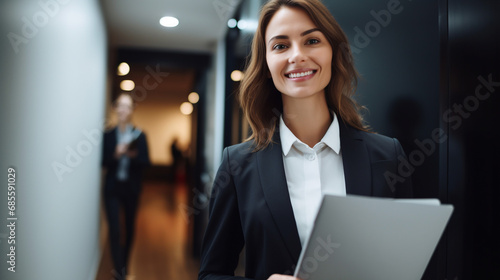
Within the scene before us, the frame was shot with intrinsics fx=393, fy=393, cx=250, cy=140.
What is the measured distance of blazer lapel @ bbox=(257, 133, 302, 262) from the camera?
103 cm

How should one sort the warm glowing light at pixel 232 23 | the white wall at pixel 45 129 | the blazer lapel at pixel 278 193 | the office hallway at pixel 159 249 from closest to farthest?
the blazer lapel at pixel 278 193 → the white wall at pixel 45 129 → the warm glowing light at pixel 232 23 → the office hallway at pixel 159 249

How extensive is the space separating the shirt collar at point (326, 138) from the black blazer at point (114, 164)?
10.2 feet

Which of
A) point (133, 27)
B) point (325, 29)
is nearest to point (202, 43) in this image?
point (133, 27)

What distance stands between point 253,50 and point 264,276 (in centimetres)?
69

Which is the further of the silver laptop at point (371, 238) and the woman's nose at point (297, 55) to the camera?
the woman's nose at point (297, 55)

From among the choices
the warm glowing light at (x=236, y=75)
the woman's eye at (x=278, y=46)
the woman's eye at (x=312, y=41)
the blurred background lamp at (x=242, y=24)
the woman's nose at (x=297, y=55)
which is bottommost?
the woman's nose at (x=297, y=55)

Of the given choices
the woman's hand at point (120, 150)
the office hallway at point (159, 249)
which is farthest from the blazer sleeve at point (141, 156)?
the office hallway at point (159, 249)

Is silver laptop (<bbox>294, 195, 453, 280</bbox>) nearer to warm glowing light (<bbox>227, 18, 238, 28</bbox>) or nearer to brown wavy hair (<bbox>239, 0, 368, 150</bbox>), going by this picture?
brown wavy hair (<bbox>239, 0, 368, 150</bbox>)

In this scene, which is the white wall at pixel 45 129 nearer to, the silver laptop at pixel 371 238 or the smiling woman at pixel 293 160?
the smiling woman at pixel 293 160

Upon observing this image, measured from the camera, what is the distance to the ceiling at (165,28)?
4035 millimetres

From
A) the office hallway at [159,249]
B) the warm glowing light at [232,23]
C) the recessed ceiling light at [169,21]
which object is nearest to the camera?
the warm glowing light at [232,23]

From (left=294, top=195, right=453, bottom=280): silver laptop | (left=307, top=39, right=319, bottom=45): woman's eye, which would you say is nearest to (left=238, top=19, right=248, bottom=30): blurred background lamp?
(left=307, top=39, right=319, bottom=45): woman's eye

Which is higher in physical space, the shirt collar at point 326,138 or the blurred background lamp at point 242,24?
the blurred background lamp at point 242,24

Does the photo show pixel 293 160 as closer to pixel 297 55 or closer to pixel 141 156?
pixel 297 55
